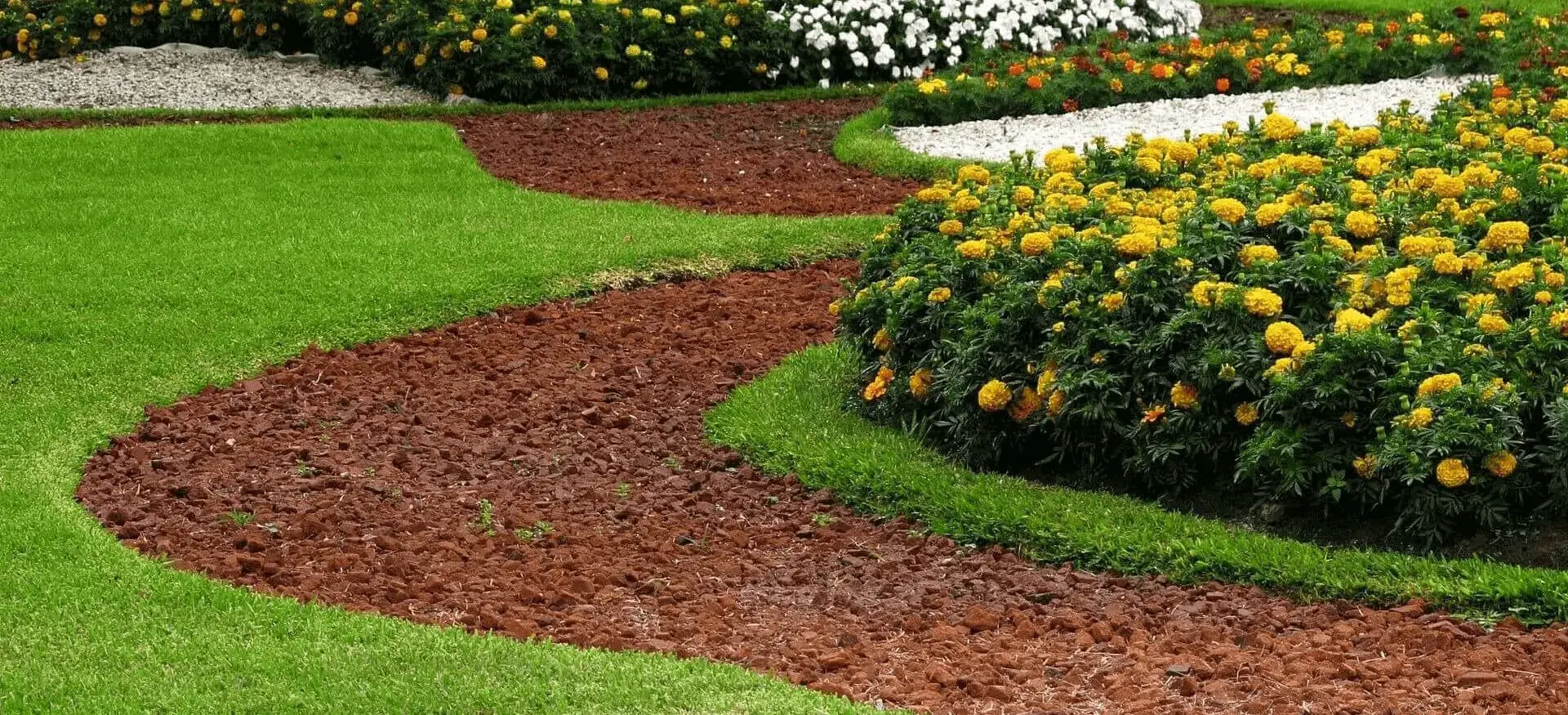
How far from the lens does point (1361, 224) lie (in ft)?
18.7

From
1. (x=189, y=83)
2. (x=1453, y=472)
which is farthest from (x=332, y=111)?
(x=1453, y=472)

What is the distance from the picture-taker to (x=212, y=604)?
15.5ft

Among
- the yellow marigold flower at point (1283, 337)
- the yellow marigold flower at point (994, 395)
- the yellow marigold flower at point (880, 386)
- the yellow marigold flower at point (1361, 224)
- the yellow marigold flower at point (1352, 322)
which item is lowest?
the yellow marigold flower at point (880, 386)

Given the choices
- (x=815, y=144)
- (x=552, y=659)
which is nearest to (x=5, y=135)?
(x=815, y=144)

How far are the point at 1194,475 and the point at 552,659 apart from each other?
7.07 ft

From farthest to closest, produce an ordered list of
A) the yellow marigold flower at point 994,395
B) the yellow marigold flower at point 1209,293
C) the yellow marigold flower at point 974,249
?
the yellow marigold flower at point 974,249 → the yellow marigold flower at point 994,395 → the yellow marigold flower at point 1209,293

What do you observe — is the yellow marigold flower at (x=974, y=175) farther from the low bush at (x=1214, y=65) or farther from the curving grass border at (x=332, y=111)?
the curving grass border at (x=332, y=111)

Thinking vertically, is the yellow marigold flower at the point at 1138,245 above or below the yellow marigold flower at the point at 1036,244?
above

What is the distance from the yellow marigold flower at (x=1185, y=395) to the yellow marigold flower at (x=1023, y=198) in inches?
58.1

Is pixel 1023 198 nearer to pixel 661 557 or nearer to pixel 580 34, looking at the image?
pixel 661 557

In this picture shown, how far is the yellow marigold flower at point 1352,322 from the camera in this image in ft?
16.8

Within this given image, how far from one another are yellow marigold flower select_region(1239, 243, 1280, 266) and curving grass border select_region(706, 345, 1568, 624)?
819mm

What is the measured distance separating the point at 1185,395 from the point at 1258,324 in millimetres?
325

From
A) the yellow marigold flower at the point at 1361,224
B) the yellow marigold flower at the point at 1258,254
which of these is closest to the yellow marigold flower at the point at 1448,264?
the yellow marigold flower at the point at 1361,224
